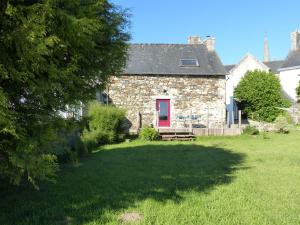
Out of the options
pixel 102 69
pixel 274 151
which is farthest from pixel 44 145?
pixel 274 151

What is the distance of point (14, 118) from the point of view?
5.03 meters

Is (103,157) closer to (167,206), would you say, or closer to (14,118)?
(167,206)

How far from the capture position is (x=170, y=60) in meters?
26.4

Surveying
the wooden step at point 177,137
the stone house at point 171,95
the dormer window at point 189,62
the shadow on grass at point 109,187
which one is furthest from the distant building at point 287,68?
the shadow on grass at point 109,187

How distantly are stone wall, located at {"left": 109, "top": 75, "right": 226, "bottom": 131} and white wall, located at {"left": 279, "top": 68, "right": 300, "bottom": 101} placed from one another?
1978cm

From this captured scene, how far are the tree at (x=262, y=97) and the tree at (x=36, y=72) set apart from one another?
90.9ft

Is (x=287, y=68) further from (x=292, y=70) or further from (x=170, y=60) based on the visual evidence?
(x=170, y=60)

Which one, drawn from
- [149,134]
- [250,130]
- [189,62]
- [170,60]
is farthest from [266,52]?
[149,134]

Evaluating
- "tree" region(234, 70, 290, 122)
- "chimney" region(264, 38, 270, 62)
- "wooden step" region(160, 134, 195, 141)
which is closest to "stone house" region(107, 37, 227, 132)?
"wooden step" region(160, 134, 195, 141)

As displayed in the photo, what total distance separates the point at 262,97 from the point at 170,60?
9.82m

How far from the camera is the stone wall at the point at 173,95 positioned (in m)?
25.3

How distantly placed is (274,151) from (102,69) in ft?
→ 33.8

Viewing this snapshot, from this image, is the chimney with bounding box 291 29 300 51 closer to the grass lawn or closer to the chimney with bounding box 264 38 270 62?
the chimney with bounding box 264 38 270 62

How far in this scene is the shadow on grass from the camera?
6316 mm
